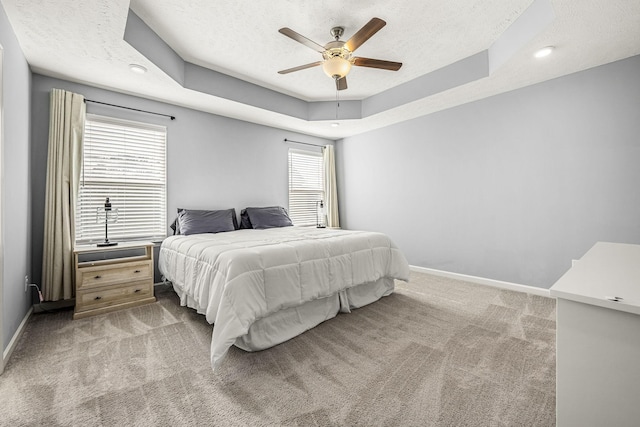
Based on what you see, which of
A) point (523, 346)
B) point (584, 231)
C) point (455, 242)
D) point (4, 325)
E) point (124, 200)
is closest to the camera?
point (4, 325)

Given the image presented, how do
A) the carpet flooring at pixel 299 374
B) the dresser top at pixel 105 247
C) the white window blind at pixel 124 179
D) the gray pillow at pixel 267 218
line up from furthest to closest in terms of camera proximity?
the gray pillow at pixel 267 218
the white window blind at pixel 124 179
the dresser top at pixel 105 247
the carpet flooring at pixel 299 374

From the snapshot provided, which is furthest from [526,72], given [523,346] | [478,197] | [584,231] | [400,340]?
[400,340]

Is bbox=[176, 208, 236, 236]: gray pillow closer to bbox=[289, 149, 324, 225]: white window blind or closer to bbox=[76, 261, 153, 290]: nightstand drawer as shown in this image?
bbox=[76, 261, 153, 290]: nightstand drawer

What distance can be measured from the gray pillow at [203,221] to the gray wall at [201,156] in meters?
0.30

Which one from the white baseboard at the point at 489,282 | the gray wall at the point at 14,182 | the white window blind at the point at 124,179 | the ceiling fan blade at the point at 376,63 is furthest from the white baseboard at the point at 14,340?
the white baseboard at the point at 489,282

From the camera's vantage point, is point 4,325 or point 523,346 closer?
point 4,325

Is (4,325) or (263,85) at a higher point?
(263,85)

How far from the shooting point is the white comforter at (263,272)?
188 centimetres

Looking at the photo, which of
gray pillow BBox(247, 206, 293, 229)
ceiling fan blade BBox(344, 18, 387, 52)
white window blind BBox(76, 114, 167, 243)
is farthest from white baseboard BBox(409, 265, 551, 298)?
white window blind BBox(76, 114, 167, 243)

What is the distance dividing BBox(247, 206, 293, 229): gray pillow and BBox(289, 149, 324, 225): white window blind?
0.76 metres

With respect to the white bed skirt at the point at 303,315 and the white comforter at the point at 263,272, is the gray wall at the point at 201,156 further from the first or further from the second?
the white bed skirt at the point at 303,315

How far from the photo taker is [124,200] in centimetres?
343

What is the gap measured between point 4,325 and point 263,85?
3532mm

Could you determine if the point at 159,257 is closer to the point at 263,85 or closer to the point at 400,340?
the point at 263,85
